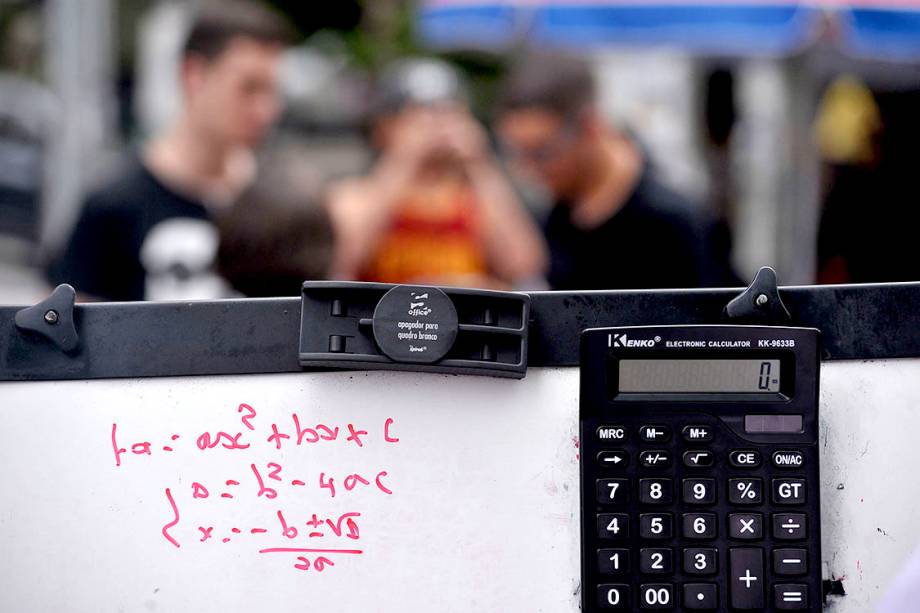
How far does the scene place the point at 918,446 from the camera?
1.04 metres

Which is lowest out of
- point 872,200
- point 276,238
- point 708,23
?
point 276,238

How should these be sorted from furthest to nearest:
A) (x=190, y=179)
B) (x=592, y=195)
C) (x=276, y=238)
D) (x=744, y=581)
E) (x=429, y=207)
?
(x=429, y=207) < (x=592, y=195) < (x=190, y=179) < (x=276, y=238) < (x=744, y=581)

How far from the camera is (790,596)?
102 centimetres

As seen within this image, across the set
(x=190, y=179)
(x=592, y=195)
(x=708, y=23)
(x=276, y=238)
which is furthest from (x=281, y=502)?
(x=708, y=23)

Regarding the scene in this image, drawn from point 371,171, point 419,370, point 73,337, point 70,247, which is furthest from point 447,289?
point 371,171

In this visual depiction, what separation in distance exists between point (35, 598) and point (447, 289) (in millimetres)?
413

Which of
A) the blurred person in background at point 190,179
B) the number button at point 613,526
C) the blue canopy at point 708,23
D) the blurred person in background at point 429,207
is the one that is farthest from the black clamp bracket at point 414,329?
the blue canopy at point 708,23

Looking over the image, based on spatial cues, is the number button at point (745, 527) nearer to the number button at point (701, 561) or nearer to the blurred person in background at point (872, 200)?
the number button at point (701, 561)

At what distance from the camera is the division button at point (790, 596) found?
1.02 m

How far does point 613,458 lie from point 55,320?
464mm

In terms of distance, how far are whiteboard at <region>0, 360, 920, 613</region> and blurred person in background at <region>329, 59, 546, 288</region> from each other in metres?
2.31

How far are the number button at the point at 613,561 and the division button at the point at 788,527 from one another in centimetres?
12

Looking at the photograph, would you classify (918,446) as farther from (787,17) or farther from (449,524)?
(787,17)

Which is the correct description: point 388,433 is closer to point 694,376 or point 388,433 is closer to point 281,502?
point 281,502
